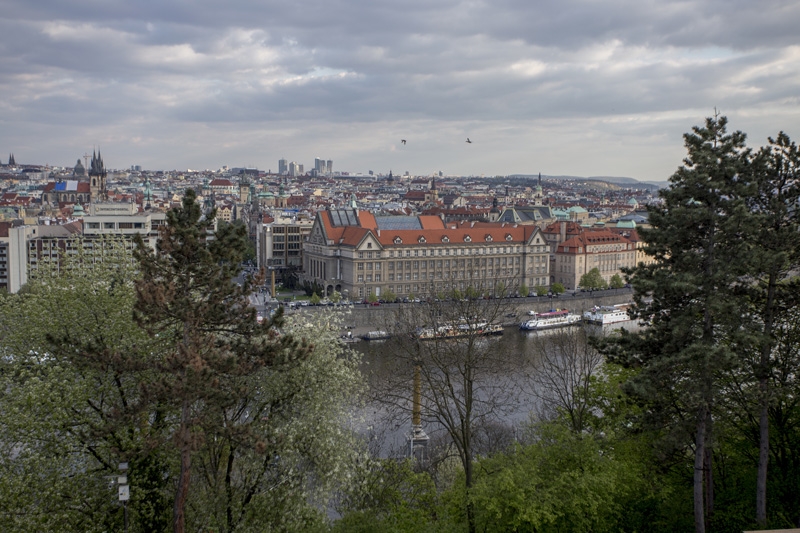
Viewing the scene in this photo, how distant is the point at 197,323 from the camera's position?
30.2 ft

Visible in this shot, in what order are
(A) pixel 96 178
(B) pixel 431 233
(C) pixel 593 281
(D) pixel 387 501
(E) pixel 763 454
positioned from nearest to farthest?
(E) pixel 763 454, (D) pixel 387 501, (B) pixel 431 233, (C) pixel 593 281, (A) pixel 96 178

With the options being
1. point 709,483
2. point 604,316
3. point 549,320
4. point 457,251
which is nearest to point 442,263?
point 457,251

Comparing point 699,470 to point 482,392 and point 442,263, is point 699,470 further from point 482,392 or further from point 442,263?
point 442,263

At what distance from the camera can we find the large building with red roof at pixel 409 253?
5153cm

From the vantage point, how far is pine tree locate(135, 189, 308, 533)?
343 inches

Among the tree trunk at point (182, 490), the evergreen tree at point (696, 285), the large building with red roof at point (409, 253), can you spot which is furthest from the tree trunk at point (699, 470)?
the large building with red roof at point (409, 253)

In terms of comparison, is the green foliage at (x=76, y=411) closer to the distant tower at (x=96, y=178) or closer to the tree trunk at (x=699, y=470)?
the tree trunk at (x=699, y=470)

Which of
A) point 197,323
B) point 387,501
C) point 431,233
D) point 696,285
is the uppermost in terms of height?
point 696,285

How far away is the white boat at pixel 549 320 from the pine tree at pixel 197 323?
3508 centimetres

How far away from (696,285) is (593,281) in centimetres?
4584

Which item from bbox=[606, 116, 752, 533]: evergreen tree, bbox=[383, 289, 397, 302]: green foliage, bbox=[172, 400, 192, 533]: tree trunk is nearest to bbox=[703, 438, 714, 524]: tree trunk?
bbox=[606, 116, 752, 533]: evergreen tree

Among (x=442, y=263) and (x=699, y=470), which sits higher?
(x=699, y=470)

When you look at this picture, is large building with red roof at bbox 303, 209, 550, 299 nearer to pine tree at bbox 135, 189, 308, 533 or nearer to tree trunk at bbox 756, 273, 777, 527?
tree trunk at bbox 756, 273, 777, 527

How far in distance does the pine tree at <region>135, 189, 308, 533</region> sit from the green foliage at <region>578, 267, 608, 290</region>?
47248 millimetres
